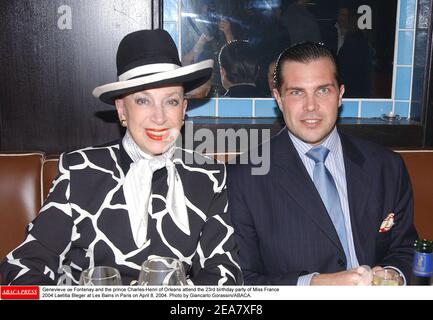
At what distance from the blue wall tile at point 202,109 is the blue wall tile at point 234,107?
0.04 m

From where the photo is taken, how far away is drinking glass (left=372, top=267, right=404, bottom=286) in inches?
47.0

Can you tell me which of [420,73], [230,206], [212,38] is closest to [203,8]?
[212,38]

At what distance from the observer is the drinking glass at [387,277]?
119 centimetres

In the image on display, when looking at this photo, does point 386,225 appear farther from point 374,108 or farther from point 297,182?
point 374,108

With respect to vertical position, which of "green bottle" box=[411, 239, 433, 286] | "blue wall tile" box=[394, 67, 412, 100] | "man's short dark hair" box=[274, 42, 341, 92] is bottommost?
"green bottle" box=[411, 239, 433, 286]

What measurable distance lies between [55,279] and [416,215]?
1440 millimetres

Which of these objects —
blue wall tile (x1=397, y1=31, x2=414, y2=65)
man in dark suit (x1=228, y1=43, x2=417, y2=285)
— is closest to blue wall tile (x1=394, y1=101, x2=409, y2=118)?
blue wall tile (x1=397, y1=31, x2=414, y2=65)

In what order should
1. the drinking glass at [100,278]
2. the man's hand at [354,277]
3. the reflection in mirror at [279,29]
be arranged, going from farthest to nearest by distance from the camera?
the reflection in mirror at [279,29] < the man's hand at [354,277] < the drinking glass at [100,278]

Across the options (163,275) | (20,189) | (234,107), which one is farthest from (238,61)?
(163,275)

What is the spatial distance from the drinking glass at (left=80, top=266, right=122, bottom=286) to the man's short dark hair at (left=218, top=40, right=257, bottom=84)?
2.10m

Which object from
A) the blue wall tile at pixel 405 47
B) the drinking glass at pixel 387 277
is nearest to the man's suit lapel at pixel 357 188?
the drinking glass at pixel 387 277

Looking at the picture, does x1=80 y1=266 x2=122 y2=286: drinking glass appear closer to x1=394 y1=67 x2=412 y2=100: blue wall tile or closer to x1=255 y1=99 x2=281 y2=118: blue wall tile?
x1=255 y1=99 x2=281 y2=118: blue wall tile

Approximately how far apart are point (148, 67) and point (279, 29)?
1.53 meters

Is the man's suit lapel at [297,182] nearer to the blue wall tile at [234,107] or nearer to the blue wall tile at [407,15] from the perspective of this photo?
the blue wall tile at [234,107]
